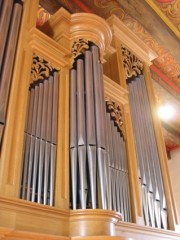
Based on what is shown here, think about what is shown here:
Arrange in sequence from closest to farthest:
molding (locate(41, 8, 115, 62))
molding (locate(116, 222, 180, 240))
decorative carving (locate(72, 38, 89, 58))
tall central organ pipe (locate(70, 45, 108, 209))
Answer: tall central organ pipe (locate(70, 45, 108, 209)), molding (locate(116, 222, 180, 240)), decorative carving (locate(72, 38, 89, 58)), molding (locate(41, 8, 115, 62))

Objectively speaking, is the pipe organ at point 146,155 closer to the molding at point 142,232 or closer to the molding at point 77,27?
the molding at point 142,232

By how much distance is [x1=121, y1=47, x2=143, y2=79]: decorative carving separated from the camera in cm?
446

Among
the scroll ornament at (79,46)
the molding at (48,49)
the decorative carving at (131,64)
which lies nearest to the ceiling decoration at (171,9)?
the decorative carving at (131,64)

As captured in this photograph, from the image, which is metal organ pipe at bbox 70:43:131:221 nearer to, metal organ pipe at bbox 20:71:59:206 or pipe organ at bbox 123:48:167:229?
metal organ pipe at bbox 20:71:59:206

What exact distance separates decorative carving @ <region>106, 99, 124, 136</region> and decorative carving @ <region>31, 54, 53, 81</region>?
0.85m

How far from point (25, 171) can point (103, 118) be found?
99 cm

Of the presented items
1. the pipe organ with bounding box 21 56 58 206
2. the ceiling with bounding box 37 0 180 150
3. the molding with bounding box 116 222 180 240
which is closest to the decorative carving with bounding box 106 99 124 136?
the pipe organ with bounding box 21 56 58 206

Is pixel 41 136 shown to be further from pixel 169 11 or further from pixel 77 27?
pixel 169 11

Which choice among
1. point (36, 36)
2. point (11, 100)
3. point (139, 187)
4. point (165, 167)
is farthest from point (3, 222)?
point (165, 167)

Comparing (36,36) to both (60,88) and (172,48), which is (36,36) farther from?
(172,48)

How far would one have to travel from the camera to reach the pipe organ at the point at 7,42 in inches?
96.1

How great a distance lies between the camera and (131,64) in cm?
457

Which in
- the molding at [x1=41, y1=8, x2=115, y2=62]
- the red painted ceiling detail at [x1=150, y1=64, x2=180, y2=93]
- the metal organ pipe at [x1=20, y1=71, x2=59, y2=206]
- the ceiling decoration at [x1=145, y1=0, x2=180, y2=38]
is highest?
the ceiling decoration at [x1=145, y1=0, x2=180, y2=38]

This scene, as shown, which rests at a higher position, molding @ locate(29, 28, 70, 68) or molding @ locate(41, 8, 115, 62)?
molding @ locate(41, 8, 115, 62)
